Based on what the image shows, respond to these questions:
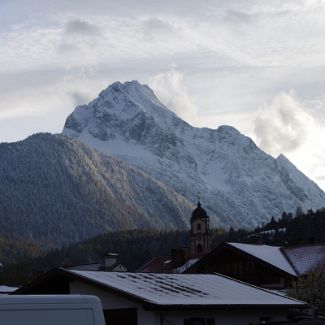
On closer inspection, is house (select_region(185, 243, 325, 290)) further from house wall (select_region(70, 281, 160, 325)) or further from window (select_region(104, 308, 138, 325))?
window (select_region(104, 308, 138, 325))

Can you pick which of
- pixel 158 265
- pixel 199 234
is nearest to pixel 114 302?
pixel 158 265

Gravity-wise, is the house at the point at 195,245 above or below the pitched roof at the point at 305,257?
above

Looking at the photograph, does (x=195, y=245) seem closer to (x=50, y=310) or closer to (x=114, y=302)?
(x=114, y=302)

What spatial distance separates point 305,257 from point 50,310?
4448 centimetres

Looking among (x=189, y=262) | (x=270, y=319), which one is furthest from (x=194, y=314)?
(x=189, y=262)

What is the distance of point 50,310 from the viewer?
1010cm

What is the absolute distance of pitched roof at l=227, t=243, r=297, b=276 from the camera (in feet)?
169

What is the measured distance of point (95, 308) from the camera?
1042 cm

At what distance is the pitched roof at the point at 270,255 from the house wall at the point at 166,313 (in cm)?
2363

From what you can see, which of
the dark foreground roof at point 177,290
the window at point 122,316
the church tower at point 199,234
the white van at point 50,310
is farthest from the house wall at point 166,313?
the church tower at point 199,234

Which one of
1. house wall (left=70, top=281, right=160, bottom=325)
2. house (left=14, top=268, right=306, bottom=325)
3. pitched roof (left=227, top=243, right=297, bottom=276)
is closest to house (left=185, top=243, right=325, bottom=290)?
pitched roof (left=227, top=243, right=297, bottom=276)

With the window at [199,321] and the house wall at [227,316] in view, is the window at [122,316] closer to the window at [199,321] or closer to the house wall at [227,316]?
the house wall at [227,316]

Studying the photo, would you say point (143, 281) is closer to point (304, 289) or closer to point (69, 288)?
point (69, 288)

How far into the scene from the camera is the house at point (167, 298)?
2362 centimetres
